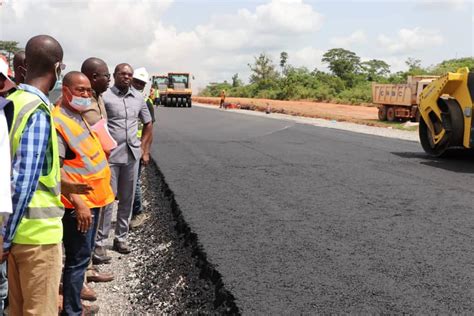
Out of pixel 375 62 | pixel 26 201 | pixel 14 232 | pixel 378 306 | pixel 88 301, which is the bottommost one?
pixel 88 301

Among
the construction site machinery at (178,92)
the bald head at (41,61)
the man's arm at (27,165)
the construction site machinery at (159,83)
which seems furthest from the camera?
the construction site machinery at (159,83)

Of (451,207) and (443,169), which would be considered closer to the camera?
(451,207)

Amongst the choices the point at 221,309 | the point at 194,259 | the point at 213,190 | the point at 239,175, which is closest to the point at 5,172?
the point at 221,309

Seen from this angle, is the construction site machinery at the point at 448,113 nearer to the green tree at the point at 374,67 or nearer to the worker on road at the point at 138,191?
the worker on road at the point at 138,191

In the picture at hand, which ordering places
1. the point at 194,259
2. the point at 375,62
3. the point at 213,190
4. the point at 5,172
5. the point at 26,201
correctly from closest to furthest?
the point at 5,172 → the point at 26,201 → the point at 194,259 → the point at 213,190 → the point at 375,62

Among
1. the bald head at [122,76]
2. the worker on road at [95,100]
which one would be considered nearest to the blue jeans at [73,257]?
the worker on road at [95,100]

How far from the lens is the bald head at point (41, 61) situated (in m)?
2.46

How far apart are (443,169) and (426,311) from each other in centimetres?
641

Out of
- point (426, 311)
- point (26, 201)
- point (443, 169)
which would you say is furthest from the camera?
point (443, 169)

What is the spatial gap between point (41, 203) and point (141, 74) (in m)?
3.48

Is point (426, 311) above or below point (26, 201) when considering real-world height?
below


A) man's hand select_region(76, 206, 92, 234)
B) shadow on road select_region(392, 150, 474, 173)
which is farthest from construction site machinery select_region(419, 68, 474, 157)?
man's hand select_region(76, 206, 92, 234)

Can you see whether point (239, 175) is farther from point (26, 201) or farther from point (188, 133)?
point (188, 133)

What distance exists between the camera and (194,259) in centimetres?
454
